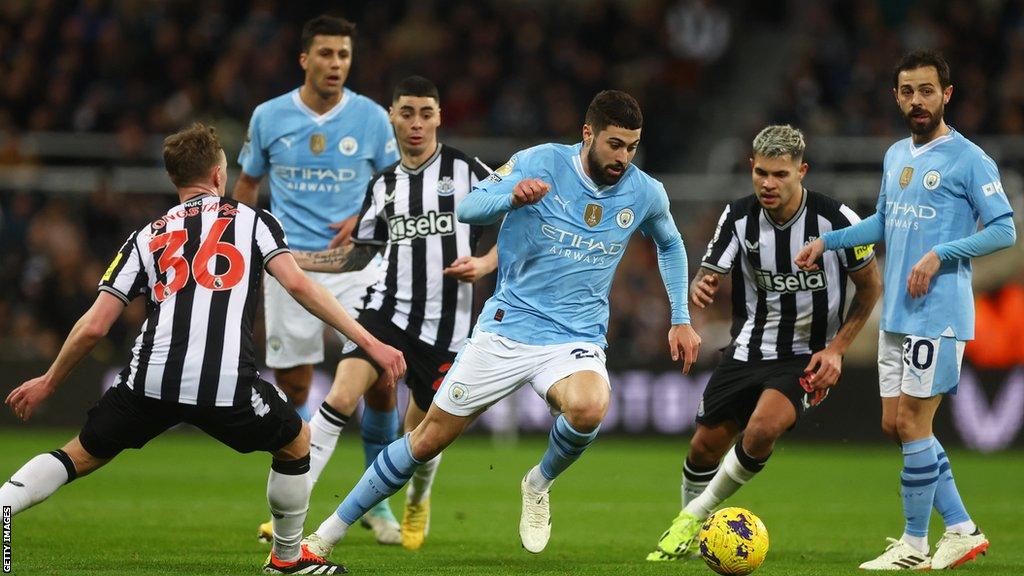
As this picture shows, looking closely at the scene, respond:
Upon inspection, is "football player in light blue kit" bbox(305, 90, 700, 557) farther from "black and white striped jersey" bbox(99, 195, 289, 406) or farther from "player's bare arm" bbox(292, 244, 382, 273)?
"player's bare arm" bbox(292, 244, 382, 273)

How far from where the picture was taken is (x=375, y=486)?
6832 mm

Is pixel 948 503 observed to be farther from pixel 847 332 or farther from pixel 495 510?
pixel 495 510

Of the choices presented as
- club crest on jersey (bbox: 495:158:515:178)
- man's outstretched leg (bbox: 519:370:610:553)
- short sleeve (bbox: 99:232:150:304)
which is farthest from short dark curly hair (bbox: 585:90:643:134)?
short sleeve (bbox: 99:232:150:304)

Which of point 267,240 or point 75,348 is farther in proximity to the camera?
point 267,240

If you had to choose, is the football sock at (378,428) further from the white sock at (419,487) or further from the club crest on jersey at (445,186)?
the club crest on jersey at (445,186)

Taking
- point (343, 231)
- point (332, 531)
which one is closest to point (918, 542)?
point (332, 531)

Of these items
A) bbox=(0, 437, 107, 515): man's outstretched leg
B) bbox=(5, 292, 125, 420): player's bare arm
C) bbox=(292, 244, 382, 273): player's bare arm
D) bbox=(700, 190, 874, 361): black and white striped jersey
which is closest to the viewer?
bbox=(5, 292, 125, 420): player's bare arm

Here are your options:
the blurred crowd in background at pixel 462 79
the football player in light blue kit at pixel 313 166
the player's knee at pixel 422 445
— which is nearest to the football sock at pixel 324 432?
the football player in light blue kit at pixel 313 166

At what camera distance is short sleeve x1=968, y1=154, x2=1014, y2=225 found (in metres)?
7.13

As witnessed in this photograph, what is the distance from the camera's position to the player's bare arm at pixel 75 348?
604cm

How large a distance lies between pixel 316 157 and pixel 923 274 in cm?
393

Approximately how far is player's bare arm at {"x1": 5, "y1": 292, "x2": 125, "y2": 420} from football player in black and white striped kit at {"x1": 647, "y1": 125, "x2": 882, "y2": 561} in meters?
3.04

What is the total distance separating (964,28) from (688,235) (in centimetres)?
511

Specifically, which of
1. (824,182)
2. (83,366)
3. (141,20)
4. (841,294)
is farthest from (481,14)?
(841,294)
